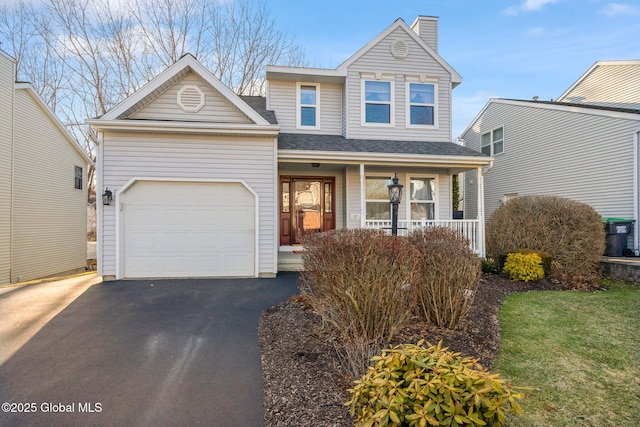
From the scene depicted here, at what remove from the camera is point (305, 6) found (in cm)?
1446

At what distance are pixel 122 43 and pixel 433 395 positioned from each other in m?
22.8

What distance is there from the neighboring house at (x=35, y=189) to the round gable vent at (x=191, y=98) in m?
7.52

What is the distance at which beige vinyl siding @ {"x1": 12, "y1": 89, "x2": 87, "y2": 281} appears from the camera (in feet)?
38.2

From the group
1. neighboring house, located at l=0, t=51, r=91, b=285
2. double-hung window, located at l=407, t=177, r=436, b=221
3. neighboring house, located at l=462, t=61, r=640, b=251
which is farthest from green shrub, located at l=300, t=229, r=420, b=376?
neighboring house, located at l=0, t=51, r=91, b=285

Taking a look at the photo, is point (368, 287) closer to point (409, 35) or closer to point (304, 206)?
point (304, 206)

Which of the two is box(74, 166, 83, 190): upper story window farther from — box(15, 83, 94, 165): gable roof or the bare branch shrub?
the bare branch shrub

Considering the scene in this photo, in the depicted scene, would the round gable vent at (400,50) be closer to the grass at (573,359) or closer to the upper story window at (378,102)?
the upper story window at (378,102)

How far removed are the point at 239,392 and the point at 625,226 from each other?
436 inches

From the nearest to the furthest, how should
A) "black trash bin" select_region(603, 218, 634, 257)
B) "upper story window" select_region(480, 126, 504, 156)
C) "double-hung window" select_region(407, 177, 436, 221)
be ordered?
"black trash bin" select_region(603, 218, 634, 257) → "double-hung window" select_region(407, 177, 436, 221) → "upper story window" select_region(480, 126, 504, 156)

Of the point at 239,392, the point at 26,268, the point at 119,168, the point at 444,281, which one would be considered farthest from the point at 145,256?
the point at 26,268

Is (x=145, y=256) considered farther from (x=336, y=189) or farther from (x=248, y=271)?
(x=336, y=189)

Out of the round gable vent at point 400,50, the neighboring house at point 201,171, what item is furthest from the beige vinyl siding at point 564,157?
the round gable vent at point 400,50

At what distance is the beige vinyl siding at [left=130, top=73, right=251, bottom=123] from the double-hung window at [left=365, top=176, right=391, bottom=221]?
423 cm

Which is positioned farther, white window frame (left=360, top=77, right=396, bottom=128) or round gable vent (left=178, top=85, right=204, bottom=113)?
white window frame (left=360, top=77, right=396, bottom=128)
